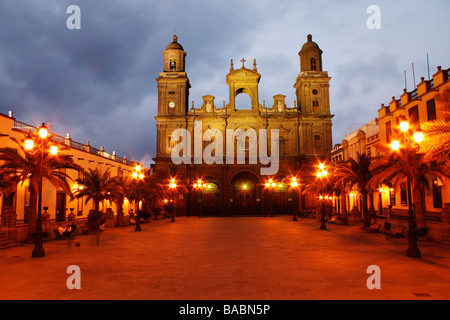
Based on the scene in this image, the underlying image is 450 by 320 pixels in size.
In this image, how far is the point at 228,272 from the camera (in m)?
10.5

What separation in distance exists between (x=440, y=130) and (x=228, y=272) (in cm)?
1024

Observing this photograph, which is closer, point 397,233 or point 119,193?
point 397,233

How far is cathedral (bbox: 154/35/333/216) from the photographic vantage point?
1869 inches

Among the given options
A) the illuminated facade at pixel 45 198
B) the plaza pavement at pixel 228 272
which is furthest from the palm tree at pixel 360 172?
the illuminated facade at pixel 45 198

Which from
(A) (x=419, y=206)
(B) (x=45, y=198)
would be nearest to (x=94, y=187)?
(B) (x=45, y=198)

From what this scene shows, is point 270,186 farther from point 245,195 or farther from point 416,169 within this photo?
point 416,169

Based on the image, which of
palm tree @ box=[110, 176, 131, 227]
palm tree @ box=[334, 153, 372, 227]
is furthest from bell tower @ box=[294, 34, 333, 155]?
palm tree @ box=[110, 176, 131, 227]

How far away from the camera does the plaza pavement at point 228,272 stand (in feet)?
26.6

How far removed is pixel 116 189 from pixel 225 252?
14.8 meters

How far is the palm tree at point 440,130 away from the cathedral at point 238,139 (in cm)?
3357

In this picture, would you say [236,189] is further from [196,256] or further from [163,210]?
[196,256]

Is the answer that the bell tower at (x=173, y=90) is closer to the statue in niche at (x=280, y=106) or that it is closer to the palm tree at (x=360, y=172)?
the statue in niche at (x=280, y=106)

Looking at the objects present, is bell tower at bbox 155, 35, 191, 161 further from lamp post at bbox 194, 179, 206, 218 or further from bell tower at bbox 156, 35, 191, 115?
lamp post at bbox 194, 179, 206, 218
